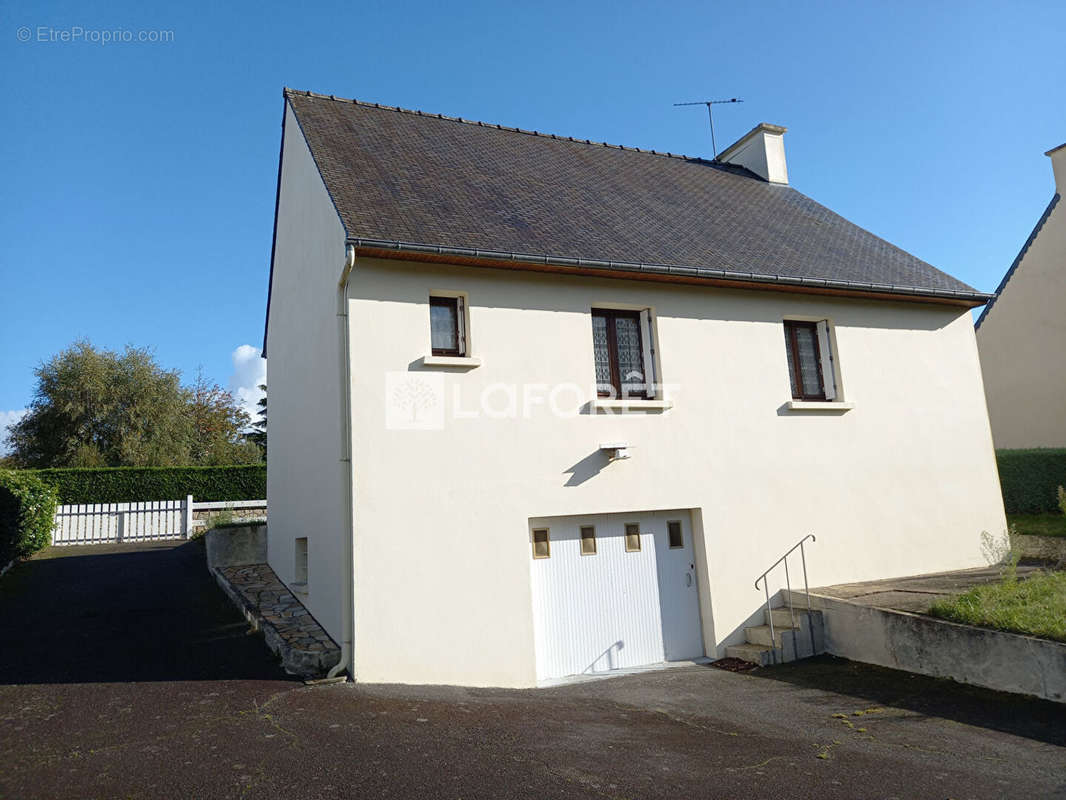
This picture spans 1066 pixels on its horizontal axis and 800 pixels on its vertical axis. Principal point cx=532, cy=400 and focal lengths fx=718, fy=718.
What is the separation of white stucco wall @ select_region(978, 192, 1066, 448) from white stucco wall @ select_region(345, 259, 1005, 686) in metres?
7.23

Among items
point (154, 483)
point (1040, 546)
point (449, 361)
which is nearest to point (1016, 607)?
point (1040, 546)

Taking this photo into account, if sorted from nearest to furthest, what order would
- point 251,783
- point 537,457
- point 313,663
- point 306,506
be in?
point 251,783 → point 313,663 → point 537,457 → point 306,506

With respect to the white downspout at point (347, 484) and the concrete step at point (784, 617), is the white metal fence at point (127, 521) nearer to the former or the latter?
the white downspout at point (347, 484)

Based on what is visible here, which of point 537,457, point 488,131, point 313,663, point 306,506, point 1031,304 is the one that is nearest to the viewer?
point 313,663

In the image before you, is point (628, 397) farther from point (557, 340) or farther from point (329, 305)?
point (329, 305)

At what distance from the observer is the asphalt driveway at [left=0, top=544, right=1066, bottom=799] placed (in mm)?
4965

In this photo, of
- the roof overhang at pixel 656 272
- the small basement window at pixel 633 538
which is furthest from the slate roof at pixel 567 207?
the small basement window at pixel 633 538

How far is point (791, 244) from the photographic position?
11.9 metres

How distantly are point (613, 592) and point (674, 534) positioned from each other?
1.15 meters

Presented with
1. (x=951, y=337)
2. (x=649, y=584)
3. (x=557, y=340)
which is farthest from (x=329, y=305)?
(x=951, y=337)

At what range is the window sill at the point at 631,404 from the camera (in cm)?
913

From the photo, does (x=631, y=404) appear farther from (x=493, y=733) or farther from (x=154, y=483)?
(x=154, y=483)

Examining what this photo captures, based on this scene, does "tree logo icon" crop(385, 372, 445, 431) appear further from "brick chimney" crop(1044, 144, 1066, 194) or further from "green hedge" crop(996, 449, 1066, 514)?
"brick chimney" crop(1044, 144, 1066, 194)

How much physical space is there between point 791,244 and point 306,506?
871cm
